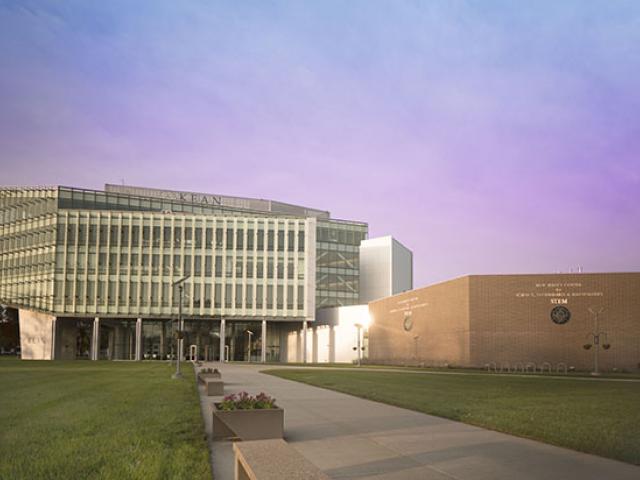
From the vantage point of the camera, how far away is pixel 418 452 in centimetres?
1188

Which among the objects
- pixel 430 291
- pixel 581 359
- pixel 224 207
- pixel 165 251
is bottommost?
pixel 581 359

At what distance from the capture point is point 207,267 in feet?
289

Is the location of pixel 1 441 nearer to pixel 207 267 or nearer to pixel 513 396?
pixel 513 396

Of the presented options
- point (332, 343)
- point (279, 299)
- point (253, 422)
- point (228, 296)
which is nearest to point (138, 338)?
A: point (228, 296)

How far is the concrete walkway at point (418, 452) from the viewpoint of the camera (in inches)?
398

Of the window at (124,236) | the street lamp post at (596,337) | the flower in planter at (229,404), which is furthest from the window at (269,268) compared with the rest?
the flower in planter at (229,404)

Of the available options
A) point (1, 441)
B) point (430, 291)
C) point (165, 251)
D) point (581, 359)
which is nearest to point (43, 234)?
point (165, 251)

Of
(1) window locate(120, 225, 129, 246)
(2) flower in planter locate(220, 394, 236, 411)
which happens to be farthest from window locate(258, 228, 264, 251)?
(2) flower in planter locate(220, 394, 236, 411)

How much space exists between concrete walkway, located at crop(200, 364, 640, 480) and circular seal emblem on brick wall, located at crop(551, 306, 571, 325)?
3729 centimetres

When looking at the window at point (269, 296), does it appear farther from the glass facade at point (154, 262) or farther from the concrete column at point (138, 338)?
the concrete column at point (138, 338)

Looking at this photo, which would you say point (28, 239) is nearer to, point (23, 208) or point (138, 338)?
point (23, 208)

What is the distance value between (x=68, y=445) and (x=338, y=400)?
1211 cm

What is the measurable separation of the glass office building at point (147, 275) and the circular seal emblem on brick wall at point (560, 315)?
41190mm

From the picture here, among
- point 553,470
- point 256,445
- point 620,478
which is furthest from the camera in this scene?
point 553,470
